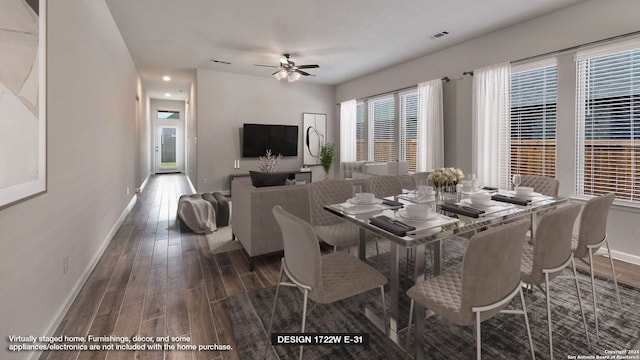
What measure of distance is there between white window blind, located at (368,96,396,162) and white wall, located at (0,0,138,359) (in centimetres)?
498

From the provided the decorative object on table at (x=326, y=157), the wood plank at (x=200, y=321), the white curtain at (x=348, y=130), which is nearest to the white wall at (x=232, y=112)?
the decorative object on table at (x=326, y=157)

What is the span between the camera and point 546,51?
350 cm

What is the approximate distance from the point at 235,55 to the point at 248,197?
12.0 ft

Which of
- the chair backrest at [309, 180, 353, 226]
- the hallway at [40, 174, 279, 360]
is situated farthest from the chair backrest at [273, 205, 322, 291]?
the chair backrest at [309, 180, 353, 226]

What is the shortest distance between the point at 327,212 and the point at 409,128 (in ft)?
13.0

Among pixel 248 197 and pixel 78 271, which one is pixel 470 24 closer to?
pixel 248 197

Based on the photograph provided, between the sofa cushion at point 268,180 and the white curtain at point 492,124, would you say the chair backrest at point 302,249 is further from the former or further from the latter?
the white curtain at point 492,124

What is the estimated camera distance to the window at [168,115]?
449 inches

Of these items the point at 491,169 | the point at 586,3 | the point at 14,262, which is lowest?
the point at 14,262

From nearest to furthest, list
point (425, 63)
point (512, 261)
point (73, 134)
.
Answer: point (512, 261)
point (73, 134)
point (425, 63)

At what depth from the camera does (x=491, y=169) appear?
13.3 feet

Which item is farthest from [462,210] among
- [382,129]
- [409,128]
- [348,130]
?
[348,130]

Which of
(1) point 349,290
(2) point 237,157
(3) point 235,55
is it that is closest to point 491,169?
(1) point 349,290

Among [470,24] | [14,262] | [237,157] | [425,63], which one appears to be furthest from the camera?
[237,157]
